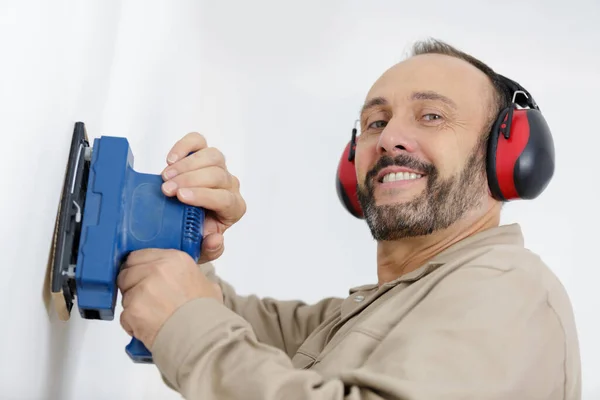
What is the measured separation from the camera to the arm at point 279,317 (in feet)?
5.02

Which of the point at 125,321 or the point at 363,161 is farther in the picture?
the point at 363,161

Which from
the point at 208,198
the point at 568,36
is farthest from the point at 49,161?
the point at 568,36

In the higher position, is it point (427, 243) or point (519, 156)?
point (519, 156)

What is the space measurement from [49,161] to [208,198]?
0.84ft

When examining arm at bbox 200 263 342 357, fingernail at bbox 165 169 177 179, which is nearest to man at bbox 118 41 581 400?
fingernail at bbox 165 169 177 179

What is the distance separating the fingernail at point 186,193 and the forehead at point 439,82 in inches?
23.5

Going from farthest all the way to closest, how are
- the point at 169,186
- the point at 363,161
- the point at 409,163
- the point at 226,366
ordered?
1. the point at 363,161
2. the point at 409,163
3. the point at 169,186
4. the point at 226,366

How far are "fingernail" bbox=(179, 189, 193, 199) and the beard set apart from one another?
19.4 inches

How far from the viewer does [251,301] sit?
1.59 meters

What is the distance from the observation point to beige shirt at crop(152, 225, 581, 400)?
0.89m

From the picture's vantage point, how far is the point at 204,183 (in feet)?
3.54

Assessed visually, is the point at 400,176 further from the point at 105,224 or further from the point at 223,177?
the point at 105,224

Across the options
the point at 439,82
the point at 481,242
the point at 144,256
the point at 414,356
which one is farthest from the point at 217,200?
the point at 439,82

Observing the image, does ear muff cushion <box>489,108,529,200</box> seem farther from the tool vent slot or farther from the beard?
the tool vent slot
